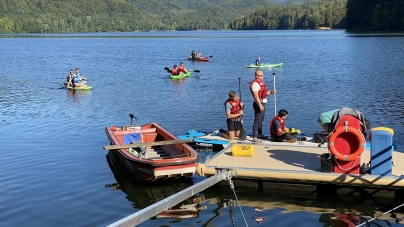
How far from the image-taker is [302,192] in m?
12.1

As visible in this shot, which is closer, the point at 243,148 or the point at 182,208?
the point at 182,208

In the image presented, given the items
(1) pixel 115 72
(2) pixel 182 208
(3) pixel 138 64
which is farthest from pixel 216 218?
(3) pixel 138 64

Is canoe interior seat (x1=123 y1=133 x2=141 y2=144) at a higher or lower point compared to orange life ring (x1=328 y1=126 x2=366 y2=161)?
lower

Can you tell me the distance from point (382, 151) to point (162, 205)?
16.5 ft

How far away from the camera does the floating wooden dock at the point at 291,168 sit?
11.1m

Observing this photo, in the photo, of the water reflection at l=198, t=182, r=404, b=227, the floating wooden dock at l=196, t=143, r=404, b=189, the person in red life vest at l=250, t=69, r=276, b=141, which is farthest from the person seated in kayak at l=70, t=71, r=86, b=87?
the water reflection at l=198, t=182, r=404, b=227

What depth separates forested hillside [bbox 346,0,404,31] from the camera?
114m

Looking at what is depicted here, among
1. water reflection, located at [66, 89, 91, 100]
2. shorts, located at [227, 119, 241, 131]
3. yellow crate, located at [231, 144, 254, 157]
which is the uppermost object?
shorts, located at [227, 119, 241, 131]

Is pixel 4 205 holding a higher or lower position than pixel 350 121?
lower

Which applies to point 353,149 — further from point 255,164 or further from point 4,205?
point 4,205

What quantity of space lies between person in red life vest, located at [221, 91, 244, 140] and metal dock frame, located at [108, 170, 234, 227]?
12.2 ft

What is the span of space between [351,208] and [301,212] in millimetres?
1083

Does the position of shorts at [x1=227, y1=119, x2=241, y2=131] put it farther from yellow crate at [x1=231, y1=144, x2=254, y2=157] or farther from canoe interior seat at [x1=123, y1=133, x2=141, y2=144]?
canoe interior seat at [x1=123, y1=133, x2=141, y2=144]

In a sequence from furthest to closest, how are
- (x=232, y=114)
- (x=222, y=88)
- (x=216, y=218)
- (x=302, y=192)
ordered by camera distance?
(x=222, y=88) → (x=232, y=114) → (x=302, y=192) → (x=216, y=218)
